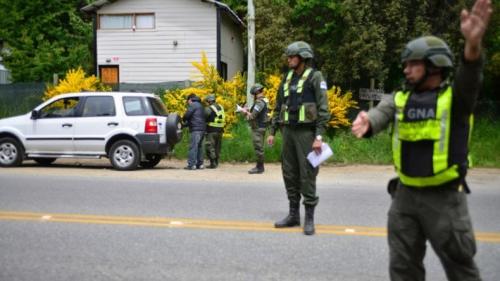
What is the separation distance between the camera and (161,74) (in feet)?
86.7

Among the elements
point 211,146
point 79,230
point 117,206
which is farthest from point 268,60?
point 79,230

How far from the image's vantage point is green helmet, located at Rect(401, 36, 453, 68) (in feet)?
11.6

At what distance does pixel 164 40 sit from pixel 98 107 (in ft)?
43.8

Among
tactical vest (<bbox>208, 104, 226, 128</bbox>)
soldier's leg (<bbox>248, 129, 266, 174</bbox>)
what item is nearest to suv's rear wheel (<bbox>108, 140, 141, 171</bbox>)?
tactical vest (<bbox>208, 104, 226, 128</bbox>)

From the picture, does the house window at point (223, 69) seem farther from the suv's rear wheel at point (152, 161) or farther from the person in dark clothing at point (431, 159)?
the person in dark clothing at point (431, 159)

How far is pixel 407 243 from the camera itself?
12.2ft

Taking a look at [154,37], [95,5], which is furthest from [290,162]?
[95,5]

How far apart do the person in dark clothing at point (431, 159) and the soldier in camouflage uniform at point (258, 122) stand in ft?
30.6

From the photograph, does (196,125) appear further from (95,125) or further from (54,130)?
(54,130)

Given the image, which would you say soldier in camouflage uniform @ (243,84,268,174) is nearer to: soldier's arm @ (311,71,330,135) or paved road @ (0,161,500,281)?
paved road @ (0,161,500,281)

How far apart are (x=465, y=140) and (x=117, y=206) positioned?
565 centimetres

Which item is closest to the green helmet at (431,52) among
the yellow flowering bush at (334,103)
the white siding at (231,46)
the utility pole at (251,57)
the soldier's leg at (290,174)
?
the soldier's leg at (290,174)

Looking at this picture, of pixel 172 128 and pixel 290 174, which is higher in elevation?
pixel 172 128

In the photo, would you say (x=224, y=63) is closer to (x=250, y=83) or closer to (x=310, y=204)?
(x=250, y=83)
